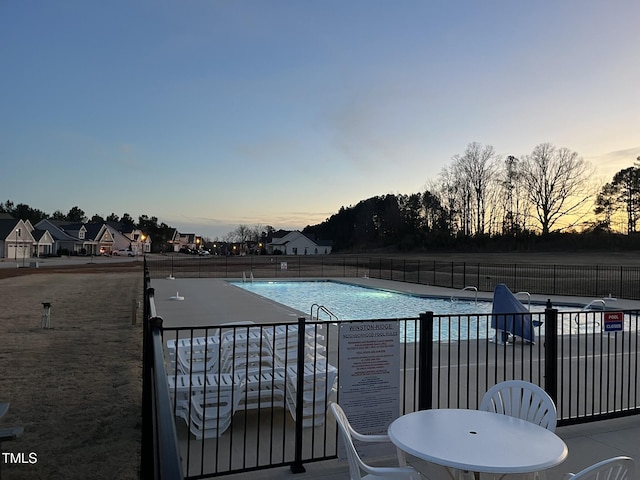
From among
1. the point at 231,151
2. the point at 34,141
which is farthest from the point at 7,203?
the point at 231,151

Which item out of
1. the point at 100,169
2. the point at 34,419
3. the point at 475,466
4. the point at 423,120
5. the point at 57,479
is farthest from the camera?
the point at 100,169

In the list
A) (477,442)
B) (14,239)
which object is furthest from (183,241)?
(477,442)

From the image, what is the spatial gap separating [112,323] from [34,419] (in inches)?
302

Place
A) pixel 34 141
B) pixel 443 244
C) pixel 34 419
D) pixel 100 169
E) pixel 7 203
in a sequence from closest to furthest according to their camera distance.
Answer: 1. pixel 34 419
2. pixel 34 141
3. pixel 100 169
4. pixel 443 244
5. pixel 7 203

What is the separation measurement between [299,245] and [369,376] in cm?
11249

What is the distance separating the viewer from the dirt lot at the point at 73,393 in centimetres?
445

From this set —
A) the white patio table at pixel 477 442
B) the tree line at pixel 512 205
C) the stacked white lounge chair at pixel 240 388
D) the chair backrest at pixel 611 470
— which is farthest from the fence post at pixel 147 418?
the tree line at pixel 512 205

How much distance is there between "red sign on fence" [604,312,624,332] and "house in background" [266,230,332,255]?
108 meters

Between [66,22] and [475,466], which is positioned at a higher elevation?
[66,22]

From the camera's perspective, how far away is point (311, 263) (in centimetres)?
5153

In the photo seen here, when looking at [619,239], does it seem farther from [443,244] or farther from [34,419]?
[34,419]

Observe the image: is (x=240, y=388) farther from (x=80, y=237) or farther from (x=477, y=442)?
(x=80, y=237)

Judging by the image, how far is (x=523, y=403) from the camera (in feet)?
11.5

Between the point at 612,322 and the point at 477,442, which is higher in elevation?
the point at 612,322
